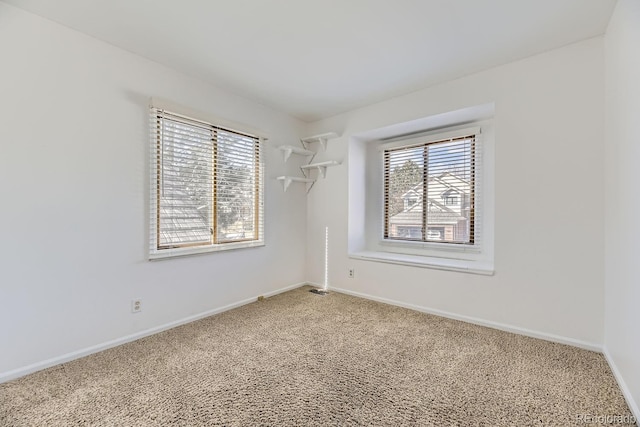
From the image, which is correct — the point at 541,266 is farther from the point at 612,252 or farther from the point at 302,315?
the point at 302,315

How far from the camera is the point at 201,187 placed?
9.57 feet

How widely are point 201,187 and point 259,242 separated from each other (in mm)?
990

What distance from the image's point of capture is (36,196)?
1941mm

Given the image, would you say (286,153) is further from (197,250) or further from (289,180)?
(197,250)

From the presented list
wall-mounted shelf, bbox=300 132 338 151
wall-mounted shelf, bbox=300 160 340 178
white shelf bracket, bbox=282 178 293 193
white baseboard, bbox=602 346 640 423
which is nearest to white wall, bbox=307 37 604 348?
white baseboard, bbox=602 346 640 423

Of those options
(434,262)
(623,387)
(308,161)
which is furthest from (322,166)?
(623,387)

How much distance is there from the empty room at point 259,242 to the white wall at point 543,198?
0.6 inches

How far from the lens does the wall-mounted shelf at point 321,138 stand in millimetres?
3791

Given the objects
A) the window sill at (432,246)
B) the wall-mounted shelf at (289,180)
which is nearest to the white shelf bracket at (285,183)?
the wall-mounted shelf at (289,180)

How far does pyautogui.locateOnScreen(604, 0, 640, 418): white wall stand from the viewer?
5.05 feet

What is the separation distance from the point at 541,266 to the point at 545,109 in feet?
4.45

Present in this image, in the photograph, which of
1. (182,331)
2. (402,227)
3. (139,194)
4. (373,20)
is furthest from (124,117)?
(402,227)

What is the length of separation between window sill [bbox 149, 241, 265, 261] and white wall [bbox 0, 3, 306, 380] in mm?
76

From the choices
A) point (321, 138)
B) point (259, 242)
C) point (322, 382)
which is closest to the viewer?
point (322, 382)
